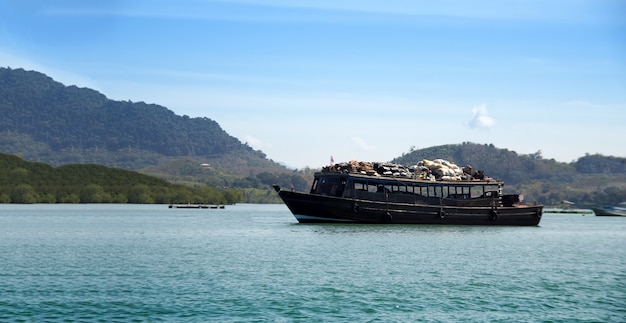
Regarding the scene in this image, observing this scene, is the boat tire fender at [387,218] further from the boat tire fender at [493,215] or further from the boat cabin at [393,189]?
the boat tire fender at [493,215]

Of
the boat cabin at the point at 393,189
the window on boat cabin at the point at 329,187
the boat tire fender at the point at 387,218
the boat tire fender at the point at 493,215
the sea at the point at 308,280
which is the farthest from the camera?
the boat tire fender at the point at 493,215

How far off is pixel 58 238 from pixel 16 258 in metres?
20.2

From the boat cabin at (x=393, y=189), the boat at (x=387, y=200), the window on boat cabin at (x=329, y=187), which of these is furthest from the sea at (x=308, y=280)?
the window on boat cabin at (x=329, y=187)

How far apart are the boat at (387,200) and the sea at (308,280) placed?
44.7 feet

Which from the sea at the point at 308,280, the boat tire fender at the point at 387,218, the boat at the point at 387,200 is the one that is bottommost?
the sea at the point at 308,280

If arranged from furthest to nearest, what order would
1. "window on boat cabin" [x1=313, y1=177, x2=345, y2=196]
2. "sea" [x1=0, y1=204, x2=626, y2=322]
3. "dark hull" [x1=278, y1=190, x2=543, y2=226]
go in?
1. "window on boat cabin" [x1=313, y1=177, x2=345, y2=196]
2. "dark hull" [x1=278, y1=190, x2=543, y2=226]
3. "sea" [x1=0, y1=204, x2=626, y2=322]

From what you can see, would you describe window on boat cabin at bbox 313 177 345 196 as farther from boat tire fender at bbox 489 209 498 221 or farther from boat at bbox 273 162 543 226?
boat tire fender at bbox 489 209 498 221

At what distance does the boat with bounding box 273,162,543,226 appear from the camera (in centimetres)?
8300

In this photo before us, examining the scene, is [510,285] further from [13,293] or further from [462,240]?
[462,240]

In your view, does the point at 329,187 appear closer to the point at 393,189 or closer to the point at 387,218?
the point at 393,189

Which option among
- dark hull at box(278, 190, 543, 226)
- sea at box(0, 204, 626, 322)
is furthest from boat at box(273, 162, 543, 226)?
sea at box(0, 204, 626, 322)

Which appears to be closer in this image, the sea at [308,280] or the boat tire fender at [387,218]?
the sea at [308,280]

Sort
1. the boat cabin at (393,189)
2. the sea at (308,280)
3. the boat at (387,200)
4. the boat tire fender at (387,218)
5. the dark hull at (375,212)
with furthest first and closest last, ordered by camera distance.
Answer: the boat tire fender at (387,218) → the boat cabin at (393,189) → the boat at (387,200) → the dark hull at (375,212) → the sea at (308,280)

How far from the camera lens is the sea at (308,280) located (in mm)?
31703
